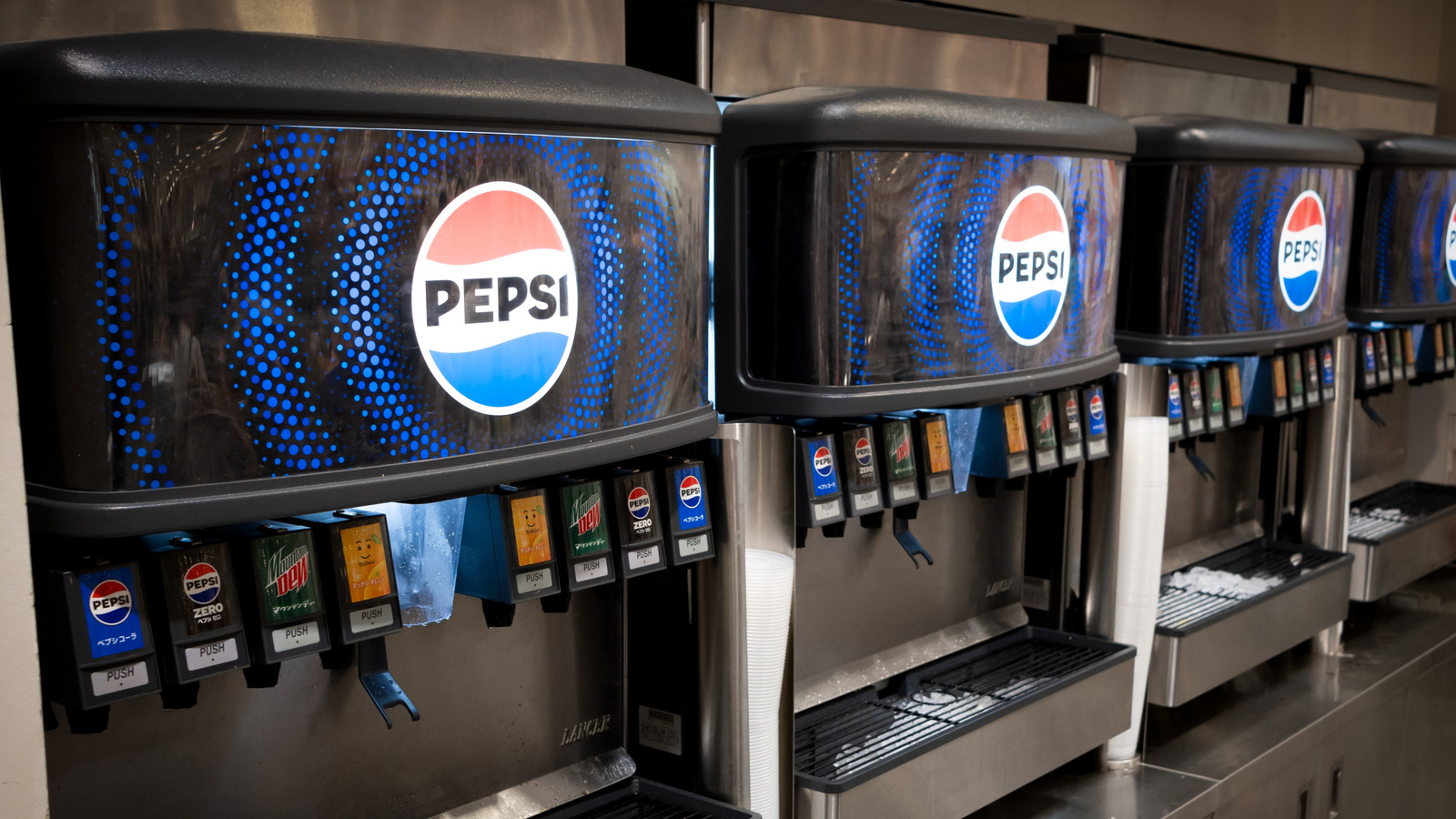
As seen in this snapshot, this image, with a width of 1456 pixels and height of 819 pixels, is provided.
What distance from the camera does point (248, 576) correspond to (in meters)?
1.28

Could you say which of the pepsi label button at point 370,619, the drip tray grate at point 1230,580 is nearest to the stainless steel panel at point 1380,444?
the drip tray grate at point 1230,580

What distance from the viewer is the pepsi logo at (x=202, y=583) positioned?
1.23 metres

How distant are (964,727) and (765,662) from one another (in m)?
0.50

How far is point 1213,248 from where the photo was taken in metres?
2.79

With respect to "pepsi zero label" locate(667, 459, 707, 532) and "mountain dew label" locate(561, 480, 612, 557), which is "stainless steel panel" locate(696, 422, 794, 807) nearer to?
"pepsi zero label" locate(667, 459, 707, 532)

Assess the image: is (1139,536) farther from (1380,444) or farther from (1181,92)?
(1380,444)

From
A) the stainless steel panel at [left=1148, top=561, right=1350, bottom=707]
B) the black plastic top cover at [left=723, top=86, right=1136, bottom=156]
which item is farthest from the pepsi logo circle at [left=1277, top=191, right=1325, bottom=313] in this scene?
the black plastic top cover at [left=723, top=86, right=1136, bottom=156]

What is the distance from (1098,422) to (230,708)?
1.65m

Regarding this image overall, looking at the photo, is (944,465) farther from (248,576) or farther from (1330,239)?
(1330,239)

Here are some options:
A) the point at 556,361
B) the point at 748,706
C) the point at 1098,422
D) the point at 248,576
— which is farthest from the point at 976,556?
the point at 248,576

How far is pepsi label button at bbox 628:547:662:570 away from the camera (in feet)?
5.30

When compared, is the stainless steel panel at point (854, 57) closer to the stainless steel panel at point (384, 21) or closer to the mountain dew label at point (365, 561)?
the stainless steel panel at point (384, 21)

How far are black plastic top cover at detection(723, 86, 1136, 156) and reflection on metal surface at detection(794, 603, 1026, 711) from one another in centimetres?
92

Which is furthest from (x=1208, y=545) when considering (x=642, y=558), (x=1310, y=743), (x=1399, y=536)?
(x=642, y=558)
